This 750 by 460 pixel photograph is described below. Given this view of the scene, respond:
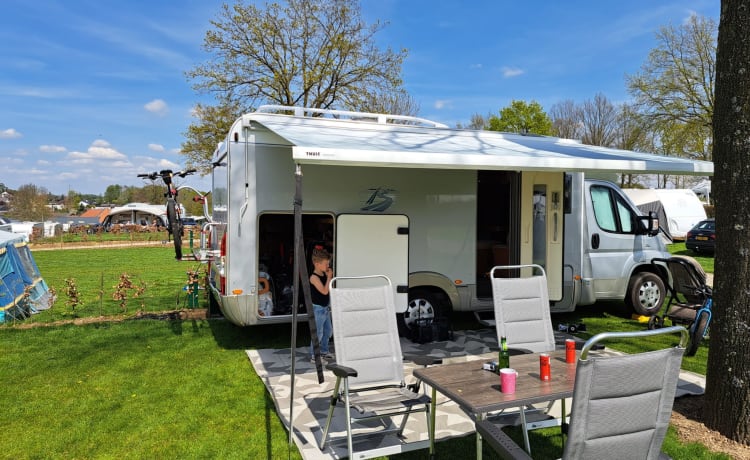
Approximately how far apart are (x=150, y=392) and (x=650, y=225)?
6887mm

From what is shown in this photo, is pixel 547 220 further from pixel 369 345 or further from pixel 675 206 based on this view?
pixel 675 206

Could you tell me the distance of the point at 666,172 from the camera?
5.23m

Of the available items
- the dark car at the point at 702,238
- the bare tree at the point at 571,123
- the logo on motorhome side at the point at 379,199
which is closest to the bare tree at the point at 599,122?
the bare tree at the point at 571,123

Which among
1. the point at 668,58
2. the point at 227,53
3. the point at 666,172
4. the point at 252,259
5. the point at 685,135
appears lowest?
the point at 252,259

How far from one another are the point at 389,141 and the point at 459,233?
192 cm

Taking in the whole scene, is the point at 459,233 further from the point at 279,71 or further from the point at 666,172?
the point at 279,71

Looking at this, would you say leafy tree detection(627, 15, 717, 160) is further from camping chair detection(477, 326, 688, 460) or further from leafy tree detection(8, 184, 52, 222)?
leafy tree detection(8, 184, 52, 222)

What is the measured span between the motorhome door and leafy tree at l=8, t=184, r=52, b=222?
147 ft

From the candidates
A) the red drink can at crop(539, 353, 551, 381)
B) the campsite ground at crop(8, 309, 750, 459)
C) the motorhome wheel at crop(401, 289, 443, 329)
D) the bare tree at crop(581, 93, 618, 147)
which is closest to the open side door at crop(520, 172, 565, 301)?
the motorhome wheel at crop(401, 289, 443, 329)

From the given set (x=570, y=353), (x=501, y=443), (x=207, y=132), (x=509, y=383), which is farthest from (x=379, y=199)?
(x=207, y=132)

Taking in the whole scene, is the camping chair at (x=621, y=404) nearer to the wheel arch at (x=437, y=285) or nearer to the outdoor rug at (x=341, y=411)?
the outdoor rug at (x=341, y=411)

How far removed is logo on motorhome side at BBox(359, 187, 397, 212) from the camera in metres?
6.09

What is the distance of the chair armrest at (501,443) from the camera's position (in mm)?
2230

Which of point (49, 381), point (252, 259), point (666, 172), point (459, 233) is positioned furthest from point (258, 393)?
point (666, 172)
